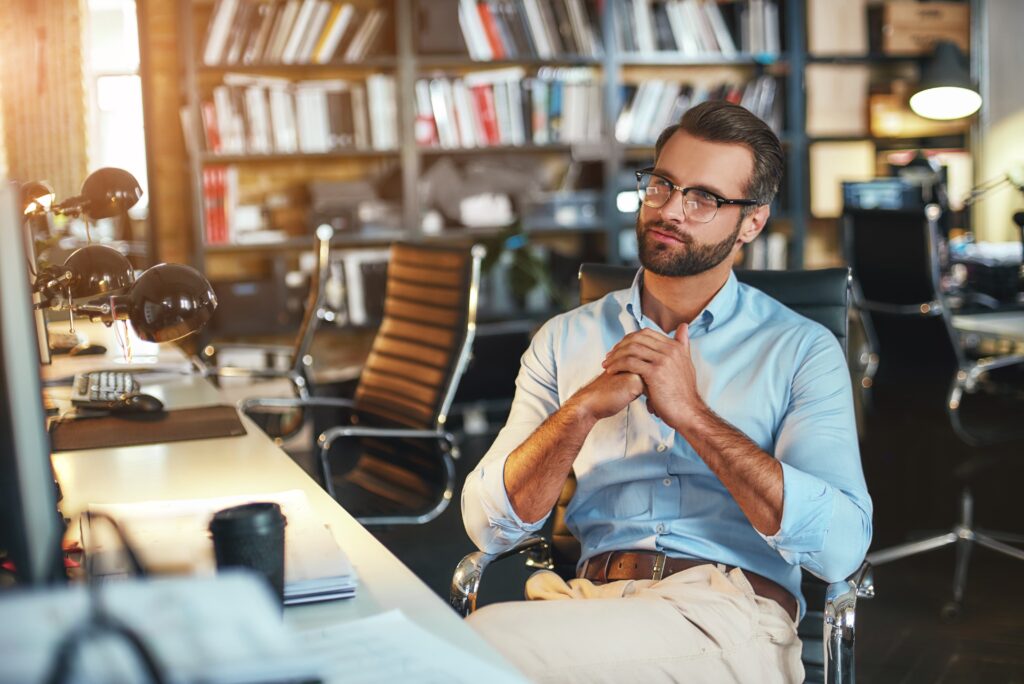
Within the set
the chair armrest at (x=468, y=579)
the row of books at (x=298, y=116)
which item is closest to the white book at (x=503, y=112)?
the row of books at (x=298, y=116)

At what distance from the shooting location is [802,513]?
1.51 m

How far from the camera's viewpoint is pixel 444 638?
1.06m

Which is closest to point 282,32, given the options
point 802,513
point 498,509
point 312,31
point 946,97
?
point 312,31

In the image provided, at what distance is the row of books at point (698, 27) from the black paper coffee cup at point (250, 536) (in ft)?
15.2

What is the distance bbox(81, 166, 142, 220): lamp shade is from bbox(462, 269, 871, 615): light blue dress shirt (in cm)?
82

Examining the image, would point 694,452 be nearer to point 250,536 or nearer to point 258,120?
point 250,536

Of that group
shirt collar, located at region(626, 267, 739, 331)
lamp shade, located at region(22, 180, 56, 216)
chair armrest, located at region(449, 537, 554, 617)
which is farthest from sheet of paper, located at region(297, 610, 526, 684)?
lamp shade, located at region(22, 180, 56, 216)

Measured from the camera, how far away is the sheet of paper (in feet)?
3.13

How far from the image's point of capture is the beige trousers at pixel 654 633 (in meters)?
1.43

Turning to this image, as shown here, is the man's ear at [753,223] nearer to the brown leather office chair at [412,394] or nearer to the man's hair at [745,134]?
the man's hair at [745,134]

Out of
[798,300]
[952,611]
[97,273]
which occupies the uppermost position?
[97,273]

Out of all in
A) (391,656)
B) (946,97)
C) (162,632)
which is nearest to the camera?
(162,632)

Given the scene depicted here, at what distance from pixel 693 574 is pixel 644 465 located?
205 millimetres

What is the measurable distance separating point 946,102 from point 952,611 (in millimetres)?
2413
